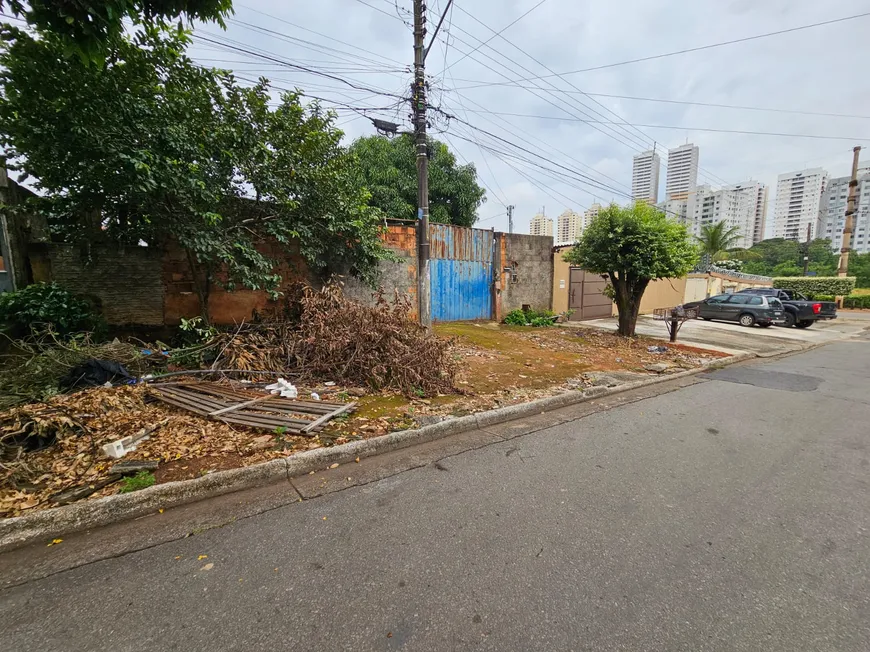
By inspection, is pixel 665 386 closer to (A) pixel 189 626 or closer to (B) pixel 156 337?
(A) pixel 189 626

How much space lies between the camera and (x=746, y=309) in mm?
15164

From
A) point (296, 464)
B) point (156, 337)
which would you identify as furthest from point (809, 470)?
point (156, 337)

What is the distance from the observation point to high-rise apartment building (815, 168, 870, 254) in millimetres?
35653

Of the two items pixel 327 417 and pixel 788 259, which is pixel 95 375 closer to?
pixel 327 417

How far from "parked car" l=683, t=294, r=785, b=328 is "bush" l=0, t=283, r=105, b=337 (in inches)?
805

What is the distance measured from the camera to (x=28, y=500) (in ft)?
8.07

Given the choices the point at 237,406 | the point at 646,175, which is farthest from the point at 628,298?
the point at 646,175

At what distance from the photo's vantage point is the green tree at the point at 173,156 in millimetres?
4199

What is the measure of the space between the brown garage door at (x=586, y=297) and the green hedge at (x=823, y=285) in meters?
17.1

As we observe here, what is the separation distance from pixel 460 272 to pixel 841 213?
42371mm

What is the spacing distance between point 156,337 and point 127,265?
1311 mm

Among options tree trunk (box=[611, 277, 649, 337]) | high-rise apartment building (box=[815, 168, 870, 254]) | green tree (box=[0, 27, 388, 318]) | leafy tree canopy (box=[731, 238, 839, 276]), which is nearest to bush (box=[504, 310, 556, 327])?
tree trunk (box=[611, 277, 649, 337])

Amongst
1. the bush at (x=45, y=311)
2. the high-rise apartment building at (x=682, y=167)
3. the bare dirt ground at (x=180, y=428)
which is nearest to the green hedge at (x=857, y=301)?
the high-rise apartment building at (x=682, y=167)

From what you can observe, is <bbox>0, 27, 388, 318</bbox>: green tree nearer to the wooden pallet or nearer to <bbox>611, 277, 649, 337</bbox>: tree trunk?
the wooden pallet
